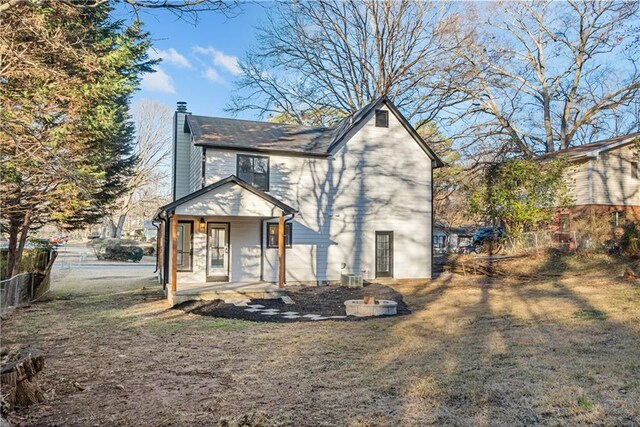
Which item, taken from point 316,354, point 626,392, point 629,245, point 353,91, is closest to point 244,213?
point 316,354

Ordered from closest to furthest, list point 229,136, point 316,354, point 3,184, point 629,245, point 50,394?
1. point 50,394
2. point 316,354
3. point 3,184
4. point 229,136
5. point 629,245

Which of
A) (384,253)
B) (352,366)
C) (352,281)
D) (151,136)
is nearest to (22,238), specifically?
(352,281)

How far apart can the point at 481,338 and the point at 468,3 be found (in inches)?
956

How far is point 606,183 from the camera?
22.6m

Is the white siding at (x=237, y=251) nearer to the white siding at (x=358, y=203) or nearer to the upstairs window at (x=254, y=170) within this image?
the white siding at (x=358, y=203)

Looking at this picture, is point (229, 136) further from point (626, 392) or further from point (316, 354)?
point (626, 392)

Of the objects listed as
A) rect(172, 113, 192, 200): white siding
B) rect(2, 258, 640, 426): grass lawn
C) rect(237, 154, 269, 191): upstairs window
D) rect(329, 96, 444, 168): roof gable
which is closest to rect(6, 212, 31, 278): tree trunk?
rect(2, 258, 640, 426): grass lawn

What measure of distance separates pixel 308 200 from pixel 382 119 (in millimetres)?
4096

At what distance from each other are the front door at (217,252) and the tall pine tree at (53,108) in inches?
143

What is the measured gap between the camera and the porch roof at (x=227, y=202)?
12469mm

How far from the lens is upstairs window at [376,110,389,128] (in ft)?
55.0

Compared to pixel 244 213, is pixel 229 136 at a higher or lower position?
higher

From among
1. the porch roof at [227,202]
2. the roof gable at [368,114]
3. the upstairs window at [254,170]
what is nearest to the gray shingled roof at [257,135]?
the upstairs window at [254,170]

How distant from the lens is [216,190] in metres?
12.8
